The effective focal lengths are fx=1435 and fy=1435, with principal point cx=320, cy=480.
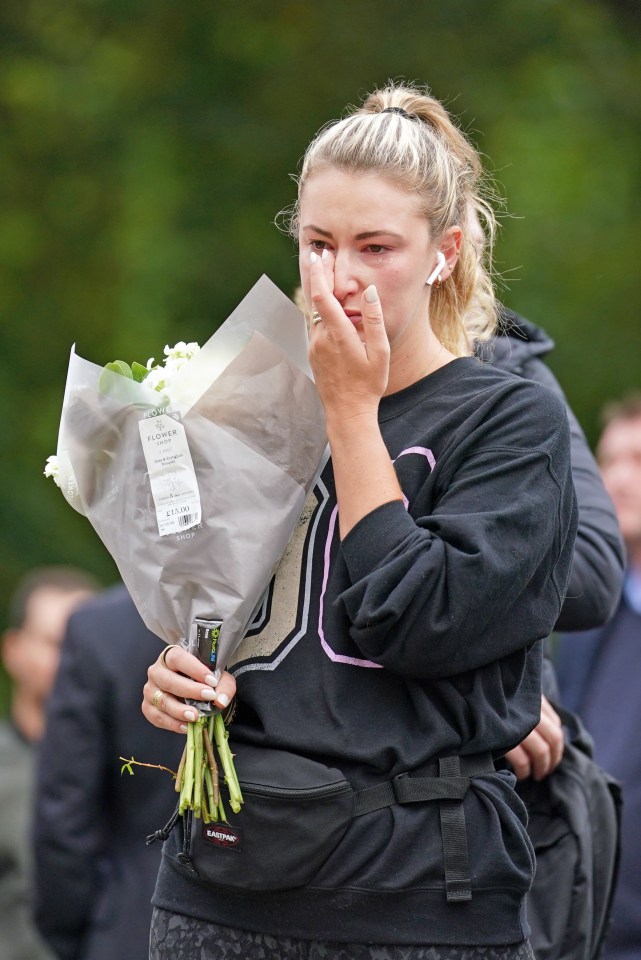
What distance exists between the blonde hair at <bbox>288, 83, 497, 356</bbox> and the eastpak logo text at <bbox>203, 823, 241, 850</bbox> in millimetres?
937

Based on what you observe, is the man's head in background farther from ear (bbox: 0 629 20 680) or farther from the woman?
the woman

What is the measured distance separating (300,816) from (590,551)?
1.04 metres

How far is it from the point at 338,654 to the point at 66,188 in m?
7.54

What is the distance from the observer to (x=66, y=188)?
366 inches

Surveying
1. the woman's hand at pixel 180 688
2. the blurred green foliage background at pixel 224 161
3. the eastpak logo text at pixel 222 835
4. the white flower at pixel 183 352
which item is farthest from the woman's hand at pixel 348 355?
the blurred green foliage background at pixel 224 161

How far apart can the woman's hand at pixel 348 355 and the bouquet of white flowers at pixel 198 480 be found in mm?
143

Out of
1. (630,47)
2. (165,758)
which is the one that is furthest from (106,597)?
(630,47)

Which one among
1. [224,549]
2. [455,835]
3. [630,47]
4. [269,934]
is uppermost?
[630,47]

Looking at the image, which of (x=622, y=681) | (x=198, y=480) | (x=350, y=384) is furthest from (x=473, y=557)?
(x=622, y=681)

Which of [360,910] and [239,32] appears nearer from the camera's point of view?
[360,910]

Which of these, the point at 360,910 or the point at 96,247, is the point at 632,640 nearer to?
the point at 360,910

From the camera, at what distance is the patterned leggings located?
2199mm

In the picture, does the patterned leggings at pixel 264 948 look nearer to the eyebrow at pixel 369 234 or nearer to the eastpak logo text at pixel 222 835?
the eastpak logo text at pixel 222 835

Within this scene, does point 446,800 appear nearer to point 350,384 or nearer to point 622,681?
point 350,384
